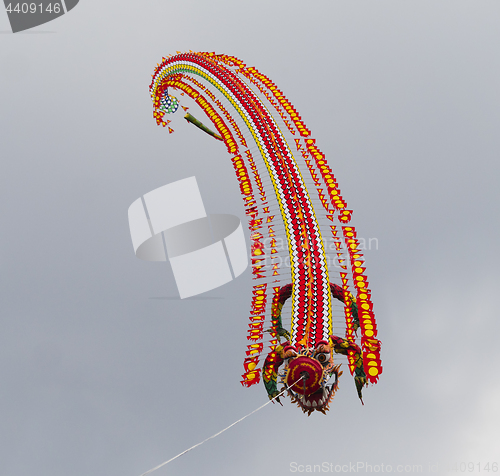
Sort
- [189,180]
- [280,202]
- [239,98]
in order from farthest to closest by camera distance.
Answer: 1. [239,98]
2. [189,180]
3. [280,202]

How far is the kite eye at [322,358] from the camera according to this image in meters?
19.4

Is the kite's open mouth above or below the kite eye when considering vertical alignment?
below

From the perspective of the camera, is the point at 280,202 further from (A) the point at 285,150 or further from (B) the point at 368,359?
(B) the point at 368,359

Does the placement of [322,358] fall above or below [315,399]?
above

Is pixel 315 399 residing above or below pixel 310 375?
below

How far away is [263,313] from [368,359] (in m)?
4.58

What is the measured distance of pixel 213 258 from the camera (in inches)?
967

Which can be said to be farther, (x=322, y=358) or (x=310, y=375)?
(x=322, y=358)

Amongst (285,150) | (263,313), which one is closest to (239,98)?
(285,150)

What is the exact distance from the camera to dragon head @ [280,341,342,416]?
18.7 metres

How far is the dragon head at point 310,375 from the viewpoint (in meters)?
18.7

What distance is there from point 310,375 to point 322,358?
0.96m

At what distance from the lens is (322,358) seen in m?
19.4

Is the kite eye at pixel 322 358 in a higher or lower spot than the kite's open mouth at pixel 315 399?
higher
